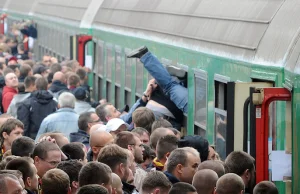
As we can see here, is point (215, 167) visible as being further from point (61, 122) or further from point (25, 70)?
point (25, 70)

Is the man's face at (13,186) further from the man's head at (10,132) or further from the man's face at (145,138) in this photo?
the man's head at (10,132)

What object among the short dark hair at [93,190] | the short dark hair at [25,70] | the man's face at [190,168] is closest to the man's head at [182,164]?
the man's face at [190,168]

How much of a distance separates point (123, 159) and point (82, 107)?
26.5ft

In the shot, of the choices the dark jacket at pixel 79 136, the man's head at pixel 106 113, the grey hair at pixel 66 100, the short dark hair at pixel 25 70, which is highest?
the short dark hair at pixel 25 70

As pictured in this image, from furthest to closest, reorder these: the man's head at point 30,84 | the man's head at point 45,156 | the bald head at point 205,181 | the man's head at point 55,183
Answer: the man's head at point 30,84 → the man's head at point 45,156 → the bald head at point 205,181 → the man's head at point 55,183

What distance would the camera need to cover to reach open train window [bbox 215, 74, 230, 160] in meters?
10.6

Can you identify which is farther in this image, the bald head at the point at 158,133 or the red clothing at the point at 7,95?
the red clothing at the point at 7,95

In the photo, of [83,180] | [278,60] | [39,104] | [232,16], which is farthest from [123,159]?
[39,104]

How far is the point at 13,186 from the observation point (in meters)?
7.36

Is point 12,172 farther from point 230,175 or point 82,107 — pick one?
point 82,107

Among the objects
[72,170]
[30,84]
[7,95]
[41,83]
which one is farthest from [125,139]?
[7,95]

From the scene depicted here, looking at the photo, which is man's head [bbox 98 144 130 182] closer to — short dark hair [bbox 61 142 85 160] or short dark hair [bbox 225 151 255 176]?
short dark hair [bbox 225 151 255 176]

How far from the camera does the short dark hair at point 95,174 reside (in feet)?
25.6

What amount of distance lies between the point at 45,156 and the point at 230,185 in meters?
2.13
